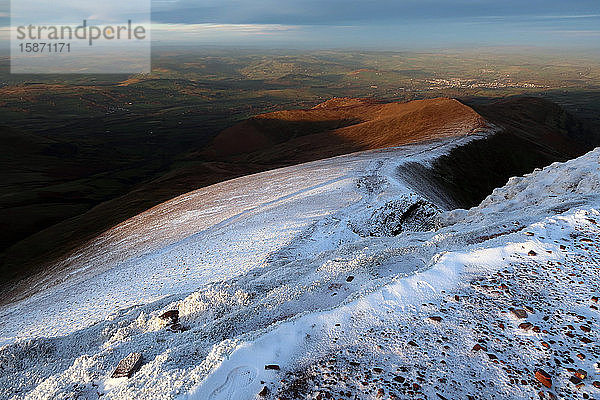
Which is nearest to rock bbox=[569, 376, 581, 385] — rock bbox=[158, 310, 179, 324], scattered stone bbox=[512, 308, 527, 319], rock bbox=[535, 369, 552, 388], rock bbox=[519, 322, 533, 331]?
rock bbox=[535, 369, 552, 388]

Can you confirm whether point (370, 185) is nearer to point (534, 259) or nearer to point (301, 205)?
point (301, 205)

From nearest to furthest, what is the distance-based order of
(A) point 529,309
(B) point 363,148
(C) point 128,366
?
(C) point 128,366 → (A) point 529,309 → (B) point 363,148

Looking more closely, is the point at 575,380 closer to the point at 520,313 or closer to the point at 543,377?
the point at 543,377

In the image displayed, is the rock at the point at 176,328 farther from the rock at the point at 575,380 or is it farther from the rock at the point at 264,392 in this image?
the rock at the point at 575,380

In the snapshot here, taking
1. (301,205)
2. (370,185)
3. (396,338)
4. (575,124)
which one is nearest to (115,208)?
(301,205)

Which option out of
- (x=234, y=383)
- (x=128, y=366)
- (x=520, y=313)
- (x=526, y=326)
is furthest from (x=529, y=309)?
(x=128, y=366)

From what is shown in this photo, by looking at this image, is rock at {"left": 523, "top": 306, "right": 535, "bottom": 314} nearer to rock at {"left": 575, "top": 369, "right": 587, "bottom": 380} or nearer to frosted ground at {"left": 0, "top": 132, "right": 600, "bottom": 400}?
frosted ground at {"left": 0, "top": 132, "right": 600, "bottom": 400}
